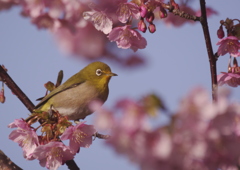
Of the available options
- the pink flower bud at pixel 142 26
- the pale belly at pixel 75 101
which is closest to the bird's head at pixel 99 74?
the pale belly at pixel 75 101

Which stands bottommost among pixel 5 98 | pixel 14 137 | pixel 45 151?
pixel 45 151

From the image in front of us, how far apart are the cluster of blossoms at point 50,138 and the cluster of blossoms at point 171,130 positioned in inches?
50.5

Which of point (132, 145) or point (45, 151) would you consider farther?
point (45, 151)

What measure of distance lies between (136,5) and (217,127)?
1.24 meters

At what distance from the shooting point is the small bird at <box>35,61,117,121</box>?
3654 millimetres

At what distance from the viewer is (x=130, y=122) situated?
112cm

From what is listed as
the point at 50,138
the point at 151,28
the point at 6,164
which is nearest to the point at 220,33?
the point at 151,28

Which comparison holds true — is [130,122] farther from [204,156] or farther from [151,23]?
[151,23]

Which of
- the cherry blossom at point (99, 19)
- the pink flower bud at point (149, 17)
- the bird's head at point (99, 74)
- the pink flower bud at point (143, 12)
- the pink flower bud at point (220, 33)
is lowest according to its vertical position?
the pink flower bud at point (220, 33)

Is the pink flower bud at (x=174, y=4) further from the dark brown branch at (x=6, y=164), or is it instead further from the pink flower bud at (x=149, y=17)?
the dark brown branch at (x=6, y=164)

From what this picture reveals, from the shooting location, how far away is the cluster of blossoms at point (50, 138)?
241cm

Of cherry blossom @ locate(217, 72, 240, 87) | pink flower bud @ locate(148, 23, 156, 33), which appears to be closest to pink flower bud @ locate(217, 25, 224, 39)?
cherry blossom @ locate(217, 72, 240, 87)

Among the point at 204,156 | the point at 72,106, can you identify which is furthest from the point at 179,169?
the point at 72,106

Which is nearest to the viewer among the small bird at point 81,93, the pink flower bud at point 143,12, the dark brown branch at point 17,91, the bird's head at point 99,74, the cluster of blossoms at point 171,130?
the cluster of blossoms at point 171,130
